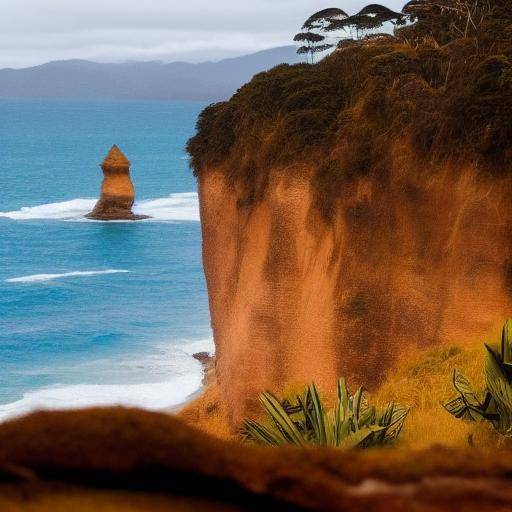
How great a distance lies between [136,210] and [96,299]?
24402mm

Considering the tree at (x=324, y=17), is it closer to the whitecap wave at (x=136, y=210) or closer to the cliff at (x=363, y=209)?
the cliff at (x=363, y=209)

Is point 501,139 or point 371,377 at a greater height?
point 501,139

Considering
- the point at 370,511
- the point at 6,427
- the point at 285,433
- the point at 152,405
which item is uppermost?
the point at 6,427

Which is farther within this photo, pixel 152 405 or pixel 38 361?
pixel 38 361

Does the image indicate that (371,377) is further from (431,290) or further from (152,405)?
(152,405)

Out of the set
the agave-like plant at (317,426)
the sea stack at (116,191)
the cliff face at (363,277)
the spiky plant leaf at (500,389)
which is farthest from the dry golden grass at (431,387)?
the sea stack at (116,191)

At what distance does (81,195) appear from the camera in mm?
77438

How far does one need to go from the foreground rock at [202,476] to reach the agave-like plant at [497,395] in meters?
6.42

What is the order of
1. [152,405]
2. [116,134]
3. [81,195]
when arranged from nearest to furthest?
[152,405], [81,195], [116,134]

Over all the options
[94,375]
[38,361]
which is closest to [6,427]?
[94,375]

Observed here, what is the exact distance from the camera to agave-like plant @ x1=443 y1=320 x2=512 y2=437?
30.8ft

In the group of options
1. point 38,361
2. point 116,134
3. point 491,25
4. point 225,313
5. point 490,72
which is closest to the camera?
point 490,72

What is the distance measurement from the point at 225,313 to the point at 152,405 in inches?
342

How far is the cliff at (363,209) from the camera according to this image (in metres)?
13.6
